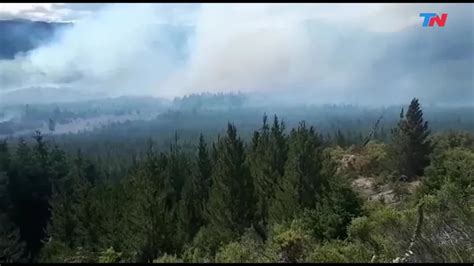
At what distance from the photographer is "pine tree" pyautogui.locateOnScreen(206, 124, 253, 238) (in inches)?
774

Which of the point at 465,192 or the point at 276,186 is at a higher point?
the point at 465,192

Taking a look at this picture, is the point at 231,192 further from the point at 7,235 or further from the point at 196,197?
the point at 7,235

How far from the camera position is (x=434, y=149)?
25.0 metres

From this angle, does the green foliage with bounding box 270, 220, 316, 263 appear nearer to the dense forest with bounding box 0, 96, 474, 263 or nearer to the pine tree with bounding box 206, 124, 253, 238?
the dense forest with bounding box 0, 96, 474, 263

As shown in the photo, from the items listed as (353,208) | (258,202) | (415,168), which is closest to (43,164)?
(258,202)

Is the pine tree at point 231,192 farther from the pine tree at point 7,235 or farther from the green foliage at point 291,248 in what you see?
the pine tree at point 7,235

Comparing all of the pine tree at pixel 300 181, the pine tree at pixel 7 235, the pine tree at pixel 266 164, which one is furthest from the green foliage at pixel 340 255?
the pine tree at pixel 7 235

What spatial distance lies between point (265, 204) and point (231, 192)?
4.80 ft

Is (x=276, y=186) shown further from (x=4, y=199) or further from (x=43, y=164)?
(x=43, y=164)

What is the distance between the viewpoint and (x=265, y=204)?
20156 mm

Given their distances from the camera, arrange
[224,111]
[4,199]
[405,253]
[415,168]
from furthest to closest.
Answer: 1. [224,111]
2. [4,199]
3. [415,168]
4. [405,253]

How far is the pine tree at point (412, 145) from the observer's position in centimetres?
2439

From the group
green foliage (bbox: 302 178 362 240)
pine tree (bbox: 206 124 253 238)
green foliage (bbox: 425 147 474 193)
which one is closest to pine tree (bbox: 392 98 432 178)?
green foliage (bbox: 425 147 474 193)

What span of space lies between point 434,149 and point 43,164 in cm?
2666
